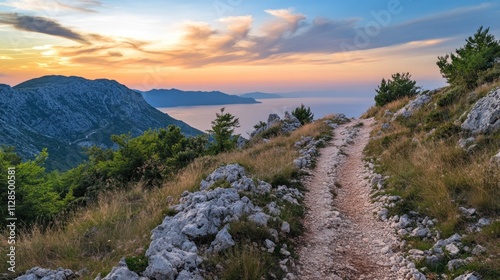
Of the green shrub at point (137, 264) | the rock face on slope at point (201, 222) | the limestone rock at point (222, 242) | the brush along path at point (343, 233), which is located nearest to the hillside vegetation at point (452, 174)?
the brush along path at point (343, 233)

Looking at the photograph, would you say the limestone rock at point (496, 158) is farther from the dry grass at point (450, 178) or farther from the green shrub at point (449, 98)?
the green shrub at point (449, 98)

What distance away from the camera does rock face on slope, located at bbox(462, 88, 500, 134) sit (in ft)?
34.7

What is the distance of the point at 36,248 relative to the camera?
22.1 feet

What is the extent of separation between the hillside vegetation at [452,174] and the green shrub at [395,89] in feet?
56.6

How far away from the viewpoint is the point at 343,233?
7.79 m

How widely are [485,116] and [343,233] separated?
8143mm

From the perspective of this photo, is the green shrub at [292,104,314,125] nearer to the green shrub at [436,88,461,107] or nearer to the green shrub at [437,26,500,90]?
the green shrub at [437,26,500,90]

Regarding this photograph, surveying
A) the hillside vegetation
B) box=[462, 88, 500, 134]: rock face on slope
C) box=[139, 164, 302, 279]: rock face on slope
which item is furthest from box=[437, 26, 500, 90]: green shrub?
box=[139, 164, 302, 279]: rock face on slope

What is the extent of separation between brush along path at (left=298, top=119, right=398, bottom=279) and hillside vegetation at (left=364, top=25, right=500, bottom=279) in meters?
0.79

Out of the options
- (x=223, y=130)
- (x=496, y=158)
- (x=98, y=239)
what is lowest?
(x=98, y=239)

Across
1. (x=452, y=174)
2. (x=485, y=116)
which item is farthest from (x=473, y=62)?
(x=452, y=174)

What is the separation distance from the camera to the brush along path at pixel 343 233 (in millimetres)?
6133

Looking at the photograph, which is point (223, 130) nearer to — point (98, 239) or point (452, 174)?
point (98, 239)

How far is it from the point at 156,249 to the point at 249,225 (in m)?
2.16
